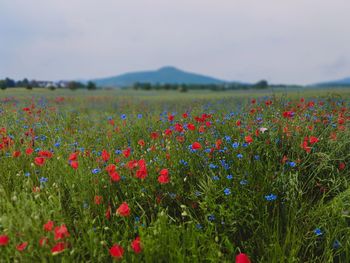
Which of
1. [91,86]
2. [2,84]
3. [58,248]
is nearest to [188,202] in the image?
[58,248]

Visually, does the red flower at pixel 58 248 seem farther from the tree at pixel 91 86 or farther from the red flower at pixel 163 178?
the tree at pixel 91 86

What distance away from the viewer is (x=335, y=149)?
10.1 feet

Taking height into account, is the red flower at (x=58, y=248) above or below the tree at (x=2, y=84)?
below

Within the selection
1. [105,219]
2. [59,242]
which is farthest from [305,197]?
[59,242]

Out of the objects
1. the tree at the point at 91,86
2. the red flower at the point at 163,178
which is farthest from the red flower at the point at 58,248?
the tree at the point at 91,86

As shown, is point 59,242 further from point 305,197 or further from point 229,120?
point 229,120

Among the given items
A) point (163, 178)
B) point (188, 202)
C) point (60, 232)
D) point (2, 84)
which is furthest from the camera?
point (2, 84)

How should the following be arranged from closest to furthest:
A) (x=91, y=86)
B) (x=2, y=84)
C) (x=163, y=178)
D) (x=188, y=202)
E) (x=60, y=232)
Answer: (x=60, y=232), (x=163, y=178), (x=188, y=202), (x=2, y=84), (x=91, y=86)

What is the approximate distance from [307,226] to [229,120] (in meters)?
1.78

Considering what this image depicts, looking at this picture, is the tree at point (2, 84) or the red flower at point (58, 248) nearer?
the red flower at point (58, 248)

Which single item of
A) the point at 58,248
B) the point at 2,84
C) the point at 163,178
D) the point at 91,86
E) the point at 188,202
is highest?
the point at 2,84

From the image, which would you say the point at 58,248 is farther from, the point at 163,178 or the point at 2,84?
the point at 2,84

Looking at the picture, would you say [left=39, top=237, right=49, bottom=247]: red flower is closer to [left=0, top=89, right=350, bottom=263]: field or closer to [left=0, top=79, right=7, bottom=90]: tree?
[left=0, top=89, right=350, bottom=263]: field

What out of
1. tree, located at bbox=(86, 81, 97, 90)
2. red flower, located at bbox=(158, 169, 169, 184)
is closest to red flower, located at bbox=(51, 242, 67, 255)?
red flower, located at bbox=(158, 169, 169, 184)
